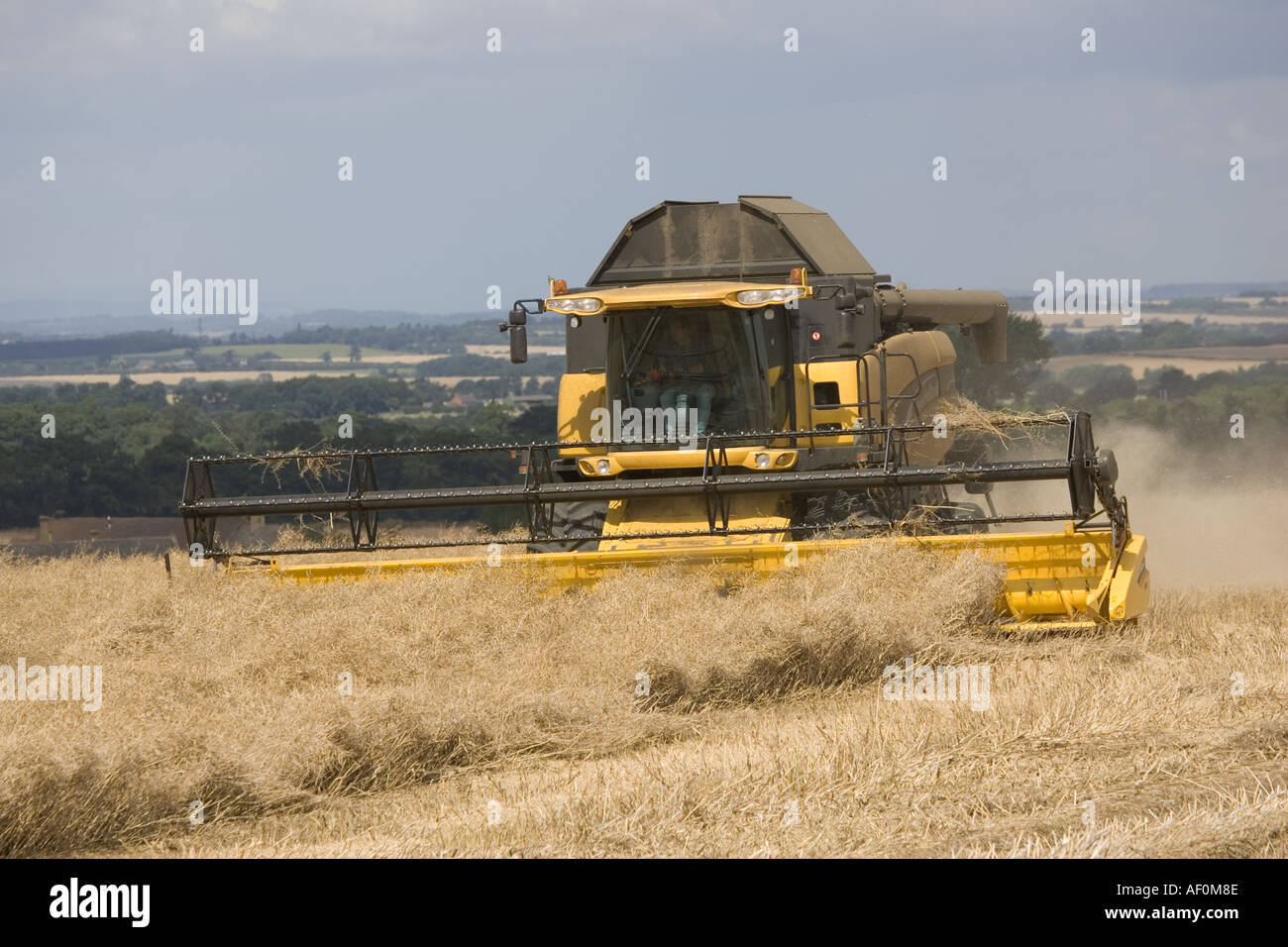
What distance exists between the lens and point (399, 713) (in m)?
6.32

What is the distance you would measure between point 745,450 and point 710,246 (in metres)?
2.31

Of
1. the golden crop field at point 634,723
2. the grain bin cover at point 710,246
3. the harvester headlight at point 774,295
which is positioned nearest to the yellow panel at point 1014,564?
the golden crop field at point 634,723

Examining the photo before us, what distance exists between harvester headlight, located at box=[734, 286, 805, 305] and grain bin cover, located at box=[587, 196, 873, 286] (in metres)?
1.35

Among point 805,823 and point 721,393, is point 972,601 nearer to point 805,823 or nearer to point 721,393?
point 721,393

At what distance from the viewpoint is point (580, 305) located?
1003cm

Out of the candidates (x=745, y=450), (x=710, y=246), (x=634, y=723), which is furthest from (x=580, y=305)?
(x=634, y=723)

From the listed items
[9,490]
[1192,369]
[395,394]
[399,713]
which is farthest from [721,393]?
[395,394]

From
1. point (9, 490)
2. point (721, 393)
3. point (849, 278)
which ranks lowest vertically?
point (9, 490)

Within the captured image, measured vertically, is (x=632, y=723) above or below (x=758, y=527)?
below

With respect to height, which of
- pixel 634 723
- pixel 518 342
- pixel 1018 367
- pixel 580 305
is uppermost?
pixel 580 305

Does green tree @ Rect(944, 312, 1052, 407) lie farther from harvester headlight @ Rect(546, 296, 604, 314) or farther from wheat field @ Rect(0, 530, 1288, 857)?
wheat field @ Rect(0, 530, 1288, 857)

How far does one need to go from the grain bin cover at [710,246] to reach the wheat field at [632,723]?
3.30m

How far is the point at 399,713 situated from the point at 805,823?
1990 mm

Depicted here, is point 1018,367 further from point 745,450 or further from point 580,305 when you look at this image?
point 745,450
